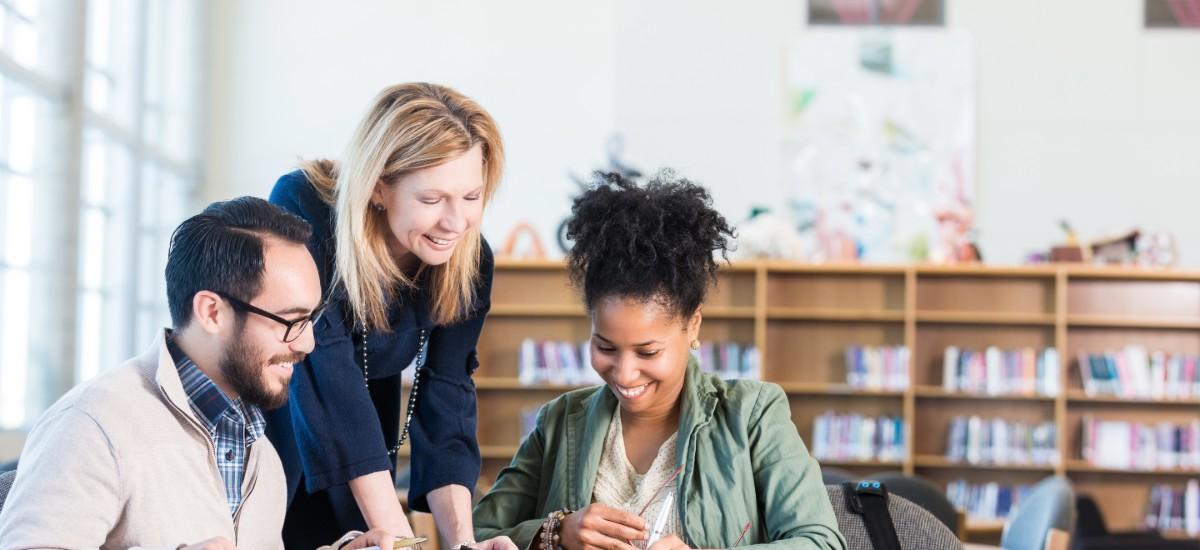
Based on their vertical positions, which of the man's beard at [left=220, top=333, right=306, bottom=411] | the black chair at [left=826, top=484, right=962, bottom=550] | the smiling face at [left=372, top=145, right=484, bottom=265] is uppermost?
the smiling face at [left=372, top=145, right=484, bottom=265]

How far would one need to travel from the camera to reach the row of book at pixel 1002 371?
7402 mm

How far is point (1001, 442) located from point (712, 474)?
18.9 ft

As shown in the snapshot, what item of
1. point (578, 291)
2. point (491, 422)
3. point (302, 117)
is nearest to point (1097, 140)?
point (491, 422)

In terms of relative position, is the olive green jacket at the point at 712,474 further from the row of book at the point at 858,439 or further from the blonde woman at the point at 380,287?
the row of book at the point at 858,439

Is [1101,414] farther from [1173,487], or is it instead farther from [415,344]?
[415,344]

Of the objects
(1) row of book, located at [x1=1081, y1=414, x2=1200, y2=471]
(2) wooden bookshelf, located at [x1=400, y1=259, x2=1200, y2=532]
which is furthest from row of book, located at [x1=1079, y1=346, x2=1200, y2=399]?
(1) row of book, located at [x1=1081, y1=414, x2=1200, y2=471]

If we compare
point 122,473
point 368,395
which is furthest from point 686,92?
point 122,473

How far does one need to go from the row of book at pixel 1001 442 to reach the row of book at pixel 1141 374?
1.22ft

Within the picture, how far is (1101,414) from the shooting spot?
754 centimetres

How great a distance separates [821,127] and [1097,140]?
5.94 feet

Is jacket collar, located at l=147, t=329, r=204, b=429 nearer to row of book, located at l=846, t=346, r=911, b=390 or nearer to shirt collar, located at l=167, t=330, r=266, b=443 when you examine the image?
shirt collar, located at l=167, t=330, r=266, b=443

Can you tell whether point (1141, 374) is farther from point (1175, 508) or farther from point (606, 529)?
point (606, 529)

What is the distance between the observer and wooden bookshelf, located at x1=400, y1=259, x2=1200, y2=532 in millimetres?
7438

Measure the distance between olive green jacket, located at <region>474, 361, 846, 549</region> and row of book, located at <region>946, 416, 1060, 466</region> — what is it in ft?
18.4
